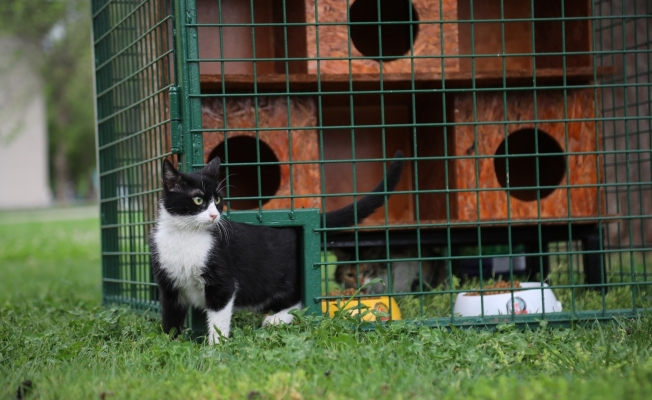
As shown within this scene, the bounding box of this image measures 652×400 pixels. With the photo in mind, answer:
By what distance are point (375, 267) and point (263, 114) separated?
47.3 inches

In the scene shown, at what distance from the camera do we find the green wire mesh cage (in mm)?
3775

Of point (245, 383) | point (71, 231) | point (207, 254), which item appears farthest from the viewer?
point (71, 231)

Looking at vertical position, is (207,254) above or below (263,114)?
below

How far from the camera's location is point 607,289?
448cm

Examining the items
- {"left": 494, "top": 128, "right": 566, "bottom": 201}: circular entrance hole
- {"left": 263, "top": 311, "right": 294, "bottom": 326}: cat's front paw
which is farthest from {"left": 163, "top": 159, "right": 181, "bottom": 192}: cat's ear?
{"left": 494, "top": 128, "right": 566, "bottom": 201}: circular entrance hole

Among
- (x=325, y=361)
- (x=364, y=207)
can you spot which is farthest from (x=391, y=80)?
(x=325, y=361)

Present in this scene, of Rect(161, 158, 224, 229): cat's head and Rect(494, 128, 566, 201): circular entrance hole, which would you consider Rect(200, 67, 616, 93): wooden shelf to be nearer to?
Rect(494, 128, 566, 201): circular entrance hole

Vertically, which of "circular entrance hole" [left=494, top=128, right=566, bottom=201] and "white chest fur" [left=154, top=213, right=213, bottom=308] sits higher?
"circular entrance hole" [left=494, top=128, right=566, bottom=201]

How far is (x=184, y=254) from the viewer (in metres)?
3.17

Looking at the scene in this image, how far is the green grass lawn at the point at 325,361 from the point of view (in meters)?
2.26

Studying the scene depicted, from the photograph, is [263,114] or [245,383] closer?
[245,383]

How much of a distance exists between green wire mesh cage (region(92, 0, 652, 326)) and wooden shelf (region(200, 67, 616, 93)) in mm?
12

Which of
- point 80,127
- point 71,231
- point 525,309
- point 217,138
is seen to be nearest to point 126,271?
point 217,138

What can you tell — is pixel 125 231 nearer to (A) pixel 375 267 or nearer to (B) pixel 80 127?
(A) pixel 375 267
